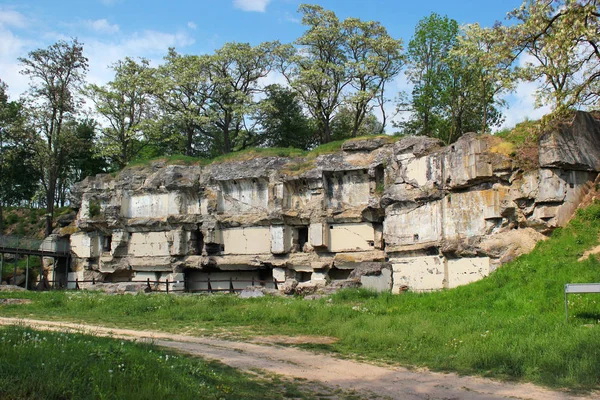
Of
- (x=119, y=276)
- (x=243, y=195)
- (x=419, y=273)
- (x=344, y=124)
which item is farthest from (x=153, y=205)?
(x=419, y=273)

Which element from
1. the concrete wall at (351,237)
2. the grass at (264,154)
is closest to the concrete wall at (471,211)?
the concrete wall at (351,237)

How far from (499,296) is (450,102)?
22.5 m

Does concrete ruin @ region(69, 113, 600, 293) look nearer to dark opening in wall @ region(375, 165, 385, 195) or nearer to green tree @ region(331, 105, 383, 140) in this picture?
dark opening in wall @ region(375, 165, 385, 195)

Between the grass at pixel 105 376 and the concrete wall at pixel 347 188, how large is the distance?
882 inches

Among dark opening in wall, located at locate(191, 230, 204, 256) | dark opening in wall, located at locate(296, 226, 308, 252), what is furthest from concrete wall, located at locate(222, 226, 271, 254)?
dark opening in wall, located at locate(191, 230, 204, 256)

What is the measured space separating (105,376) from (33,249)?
33.1 m

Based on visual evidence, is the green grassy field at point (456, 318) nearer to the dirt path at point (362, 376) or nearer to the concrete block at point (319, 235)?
the dirt path at point (362, 376)

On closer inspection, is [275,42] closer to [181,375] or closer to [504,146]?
[504,146]

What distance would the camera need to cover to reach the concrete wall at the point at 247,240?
33.4m

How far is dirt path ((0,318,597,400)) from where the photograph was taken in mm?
9398

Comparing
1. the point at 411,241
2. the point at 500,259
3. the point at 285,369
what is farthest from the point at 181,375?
the point at 411,241

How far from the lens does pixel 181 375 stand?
27.9 ft

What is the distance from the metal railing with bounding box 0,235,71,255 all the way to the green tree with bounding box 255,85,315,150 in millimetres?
17397

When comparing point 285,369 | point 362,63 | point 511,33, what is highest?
point 362,63
